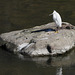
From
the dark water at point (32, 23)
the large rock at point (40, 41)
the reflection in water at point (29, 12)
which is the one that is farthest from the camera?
the reflection in water at point (29, 12)

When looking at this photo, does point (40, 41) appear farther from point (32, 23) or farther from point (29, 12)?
point (29, 12)

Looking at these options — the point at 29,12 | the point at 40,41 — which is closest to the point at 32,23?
the point at 29,12

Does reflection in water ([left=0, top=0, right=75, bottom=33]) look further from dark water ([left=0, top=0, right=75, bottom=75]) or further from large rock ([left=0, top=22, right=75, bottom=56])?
large rock ([left=0, top=22, right=75, bottom=56])

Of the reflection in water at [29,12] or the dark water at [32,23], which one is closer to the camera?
the dark water at [32,23]

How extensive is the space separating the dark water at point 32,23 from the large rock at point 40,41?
280 millimetres

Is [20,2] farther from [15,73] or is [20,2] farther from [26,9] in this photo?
[15,73]

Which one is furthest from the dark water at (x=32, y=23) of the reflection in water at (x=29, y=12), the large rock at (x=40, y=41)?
the large rock at (x=40, y=41)

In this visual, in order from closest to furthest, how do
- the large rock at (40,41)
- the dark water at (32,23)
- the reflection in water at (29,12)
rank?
the dark water at (32,23) → the large rock at (40,41) → the reflection in water at (29,12)

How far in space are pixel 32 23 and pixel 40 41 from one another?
4904 millimetres

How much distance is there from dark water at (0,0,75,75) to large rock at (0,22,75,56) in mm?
280

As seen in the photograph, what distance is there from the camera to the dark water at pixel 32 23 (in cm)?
1029

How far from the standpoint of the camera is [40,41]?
11703 millimetres

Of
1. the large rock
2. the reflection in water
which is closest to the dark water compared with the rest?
the reflection in water

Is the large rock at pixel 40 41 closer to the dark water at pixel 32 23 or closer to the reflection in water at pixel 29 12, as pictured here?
the dark water at pixel 32 23
